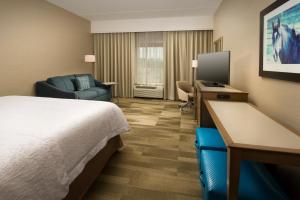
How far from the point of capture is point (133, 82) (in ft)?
22.7

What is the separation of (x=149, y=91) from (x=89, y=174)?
16.4 feet

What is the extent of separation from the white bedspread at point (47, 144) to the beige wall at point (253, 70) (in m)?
1.74

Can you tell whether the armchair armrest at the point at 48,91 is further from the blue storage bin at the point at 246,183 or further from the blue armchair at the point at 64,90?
the blue storage bin at the point at 246,183

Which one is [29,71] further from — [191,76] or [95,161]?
[191,76]

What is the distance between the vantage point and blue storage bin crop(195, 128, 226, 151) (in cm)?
189

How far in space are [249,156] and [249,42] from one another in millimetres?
2038

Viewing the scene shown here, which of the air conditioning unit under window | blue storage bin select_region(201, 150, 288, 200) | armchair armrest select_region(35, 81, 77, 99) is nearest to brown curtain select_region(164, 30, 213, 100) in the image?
the air conditioning unit under window

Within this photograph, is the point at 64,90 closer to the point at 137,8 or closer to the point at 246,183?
the point at 137,8

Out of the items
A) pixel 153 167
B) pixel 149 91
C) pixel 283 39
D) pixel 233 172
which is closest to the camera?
pixel 233 172

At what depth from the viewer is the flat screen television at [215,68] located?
10.0ft

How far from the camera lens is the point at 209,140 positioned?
80.0 inches

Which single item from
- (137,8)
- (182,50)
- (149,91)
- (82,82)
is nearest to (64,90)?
(82,82)

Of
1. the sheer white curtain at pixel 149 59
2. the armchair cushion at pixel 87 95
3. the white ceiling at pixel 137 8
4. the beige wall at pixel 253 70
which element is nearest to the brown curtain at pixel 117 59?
the sheer white curtain at pixel 149 59

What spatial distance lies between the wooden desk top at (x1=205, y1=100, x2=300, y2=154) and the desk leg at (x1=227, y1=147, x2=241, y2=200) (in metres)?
0.05
